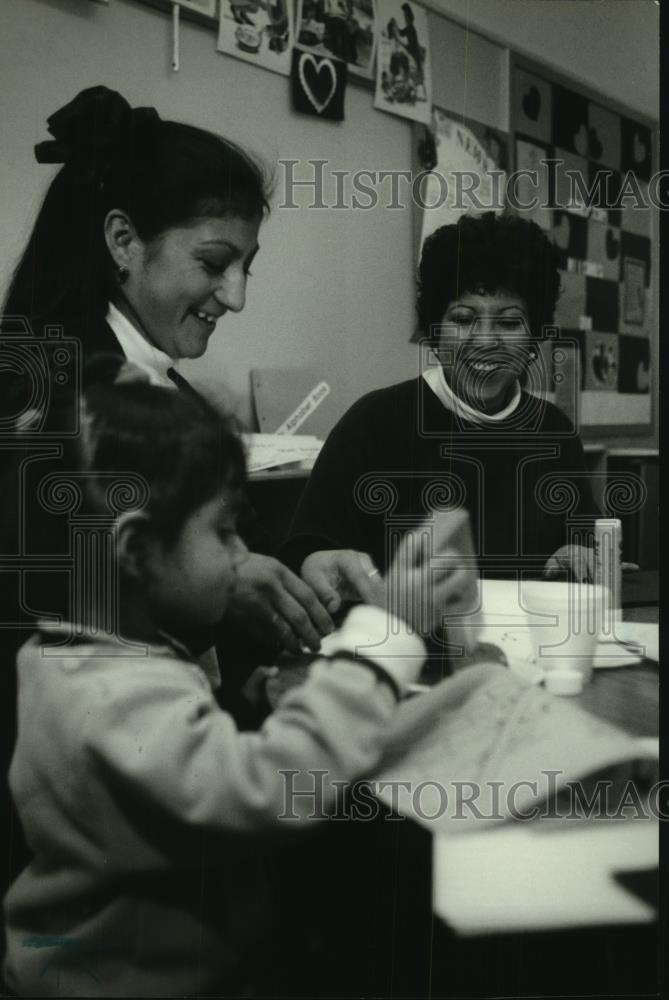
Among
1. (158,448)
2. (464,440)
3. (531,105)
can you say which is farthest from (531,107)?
(158,448)

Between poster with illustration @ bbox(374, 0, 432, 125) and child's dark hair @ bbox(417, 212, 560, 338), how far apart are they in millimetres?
171

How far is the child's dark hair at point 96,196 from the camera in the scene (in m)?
1.14

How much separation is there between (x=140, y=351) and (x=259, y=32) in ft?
1.53

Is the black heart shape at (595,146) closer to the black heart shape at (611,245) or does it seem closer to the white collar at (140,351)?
the black heart shape at (611,245)

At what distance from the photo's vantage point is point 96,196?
1141 mm

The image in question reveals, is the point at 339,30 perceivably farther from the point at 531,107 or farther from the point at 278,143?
the point at 531,107

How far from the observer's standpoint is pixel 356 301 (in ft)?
→ 3.97

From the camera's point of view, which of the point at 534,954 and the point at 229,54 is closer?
the point at 229,54

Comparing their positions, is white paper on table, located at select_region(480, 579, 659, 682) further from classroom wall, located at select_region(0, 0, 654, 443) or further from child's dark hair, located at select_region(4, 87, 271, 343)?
child's dark hair, located at select_region(4, 87, 271, 343)

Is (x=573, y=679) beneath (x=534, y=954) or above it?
above

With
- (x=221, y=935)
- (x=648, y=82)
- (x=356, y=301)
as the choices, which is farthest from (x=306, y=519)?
(x=648, y=82)

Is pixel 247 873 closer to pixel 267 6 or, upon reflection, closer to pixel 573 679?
pixel 573 679

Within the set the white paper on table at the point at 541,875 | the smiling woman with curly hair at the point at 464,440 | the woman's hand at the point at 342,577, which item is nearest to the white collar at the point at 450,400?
the smiling woman with curly hair at the point at 464,440

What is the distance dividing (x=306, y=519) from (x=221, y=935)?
23.2 inches
